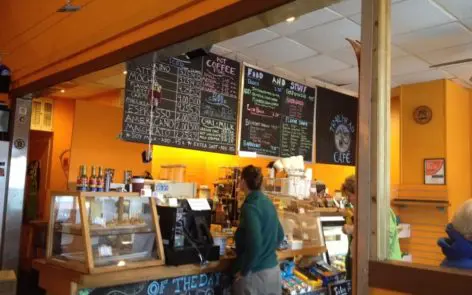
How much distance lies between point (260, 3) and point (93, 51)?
1991 mm

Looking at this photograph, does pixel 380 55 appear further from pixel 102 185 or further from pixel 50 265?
pixel 50 265

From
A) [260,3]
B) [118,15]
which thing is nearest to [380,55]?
[260,3]

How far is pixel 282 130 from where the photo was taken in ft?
18.9

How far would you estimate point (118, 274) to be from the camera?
288 centimetres

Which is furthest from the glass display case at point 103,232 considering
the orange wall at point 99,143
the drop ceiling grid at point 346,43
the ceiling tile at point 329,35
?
the orange wall at point 99,143

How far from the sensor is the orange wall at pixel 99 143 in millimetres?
6809

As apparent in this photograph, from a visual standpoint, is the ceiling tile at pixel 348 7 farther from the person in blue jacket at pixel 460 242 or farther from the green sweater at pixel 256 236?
the person in blue jacket at pixel 460 242

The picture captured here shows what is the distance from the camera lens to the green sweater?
11.0 ft

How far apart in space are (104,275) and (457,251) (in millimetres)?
2031

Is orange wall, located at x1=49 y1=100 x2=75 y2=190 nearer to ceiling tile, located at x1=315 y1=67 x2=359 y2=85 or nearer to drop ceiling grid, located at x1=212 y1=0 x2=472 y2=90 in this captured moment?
drop ceiling grid, located at x1=212 y1=0 x2=472 y2=90

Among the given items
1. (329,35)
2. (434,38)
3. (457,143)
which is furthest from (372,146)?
(457,143)

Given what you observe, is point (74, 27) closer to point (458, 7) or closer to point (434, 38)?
point (458, 7)

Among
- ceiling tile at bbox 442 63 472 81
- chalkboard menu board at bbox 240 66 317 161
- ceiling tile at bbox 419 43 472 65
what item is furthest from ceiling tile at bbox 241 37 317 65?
ceiling tile at bbox 442 63 472 81

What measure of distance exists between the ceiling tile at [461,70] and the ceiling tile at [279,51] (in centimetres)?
189
